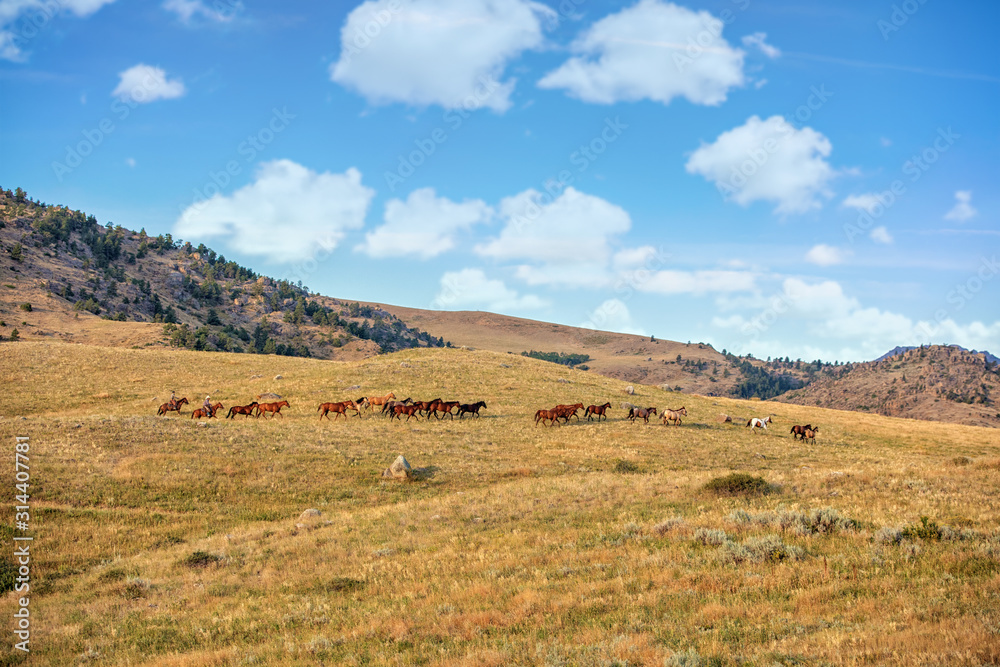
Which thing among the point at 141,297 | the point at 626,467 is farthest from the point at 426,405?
the point at 141,297

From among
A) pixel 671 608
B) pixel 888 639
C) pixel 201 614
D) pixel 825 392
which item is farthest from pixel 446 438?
pixel 825 392

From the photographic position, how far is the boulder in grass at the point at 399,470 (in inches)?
974

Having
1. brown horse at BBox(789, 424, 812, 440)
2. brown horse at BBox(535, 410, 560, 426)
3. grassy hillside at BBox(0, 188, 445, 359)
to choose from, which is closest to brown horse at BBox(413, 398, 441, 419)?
brown horse at BBox(535, 410, 560, 426)

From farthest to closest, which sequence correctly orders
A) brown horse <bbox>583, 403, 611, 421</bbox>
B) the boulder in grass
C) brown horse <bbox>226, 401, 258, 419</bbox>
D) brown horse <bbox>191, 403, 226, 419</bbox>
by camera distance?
brown horse <bbox>583, 403, 611, 421</bbox> < brown horse <bbox>226, 401, 258, 419</bbox> < brown horse <bbox>191, 403, 226, 419</bbox> < the boulder in grass

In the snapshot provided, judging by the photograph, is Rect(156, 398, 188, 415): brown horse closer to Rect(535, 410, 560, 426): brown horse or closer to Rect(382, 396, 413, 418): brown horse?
Rect(382, 396, 413, 418): brown horse

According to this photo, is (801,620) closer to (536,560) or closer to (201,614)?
(536,560)

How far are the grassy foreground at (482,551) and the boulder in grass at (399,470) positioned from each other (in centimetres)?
77

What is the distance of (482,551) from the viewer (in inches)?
560

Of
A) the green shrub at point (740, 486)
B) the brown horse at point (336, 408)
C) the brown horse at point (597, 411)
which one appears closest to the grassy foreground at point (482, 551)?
the green shrub at point (740, 486)

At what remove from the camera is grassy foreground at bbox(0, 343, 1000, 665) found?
8.34 metres

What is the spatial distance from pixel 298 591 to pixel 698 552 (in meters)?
9.35

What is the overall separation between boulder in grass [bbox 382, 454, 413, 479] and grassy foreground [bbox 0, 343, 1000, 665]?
2.53 feet

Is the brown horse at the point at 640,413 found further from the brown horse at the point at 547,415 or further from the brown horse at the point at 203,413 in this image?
the brown horse at the point at 203,413

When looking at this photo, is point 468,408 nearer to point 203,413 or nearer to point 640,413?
point 640,413
